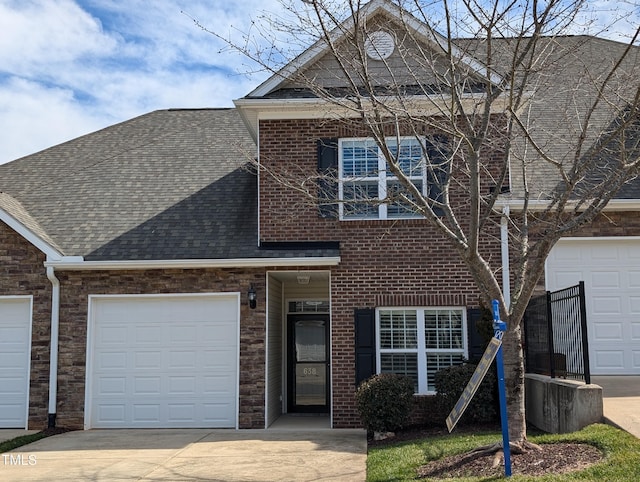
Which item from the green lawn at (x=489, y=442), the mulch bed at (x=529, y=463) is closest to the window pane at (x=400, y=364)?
the green lawn at (x=489, y=442)

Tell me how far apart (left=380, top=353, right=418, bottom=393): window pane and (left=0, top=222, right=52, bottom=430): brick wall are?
6.10 m

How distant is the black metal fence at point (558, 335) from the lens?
9359 mm

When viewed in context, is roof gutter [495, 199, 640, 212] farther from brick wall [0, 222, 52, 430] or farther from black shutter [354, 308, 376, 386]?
brick wall [0, 222, 52, 430]

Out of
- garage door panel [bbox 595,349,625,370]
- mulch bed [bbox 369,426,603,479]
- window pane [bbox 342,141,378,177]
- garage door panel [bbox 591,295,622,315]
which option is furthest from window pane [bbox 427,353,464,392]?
mulch bed [bbox 369,426,603,479]

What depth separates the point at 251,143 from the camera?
16438mm

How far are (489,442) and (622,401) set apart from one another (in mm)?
2094

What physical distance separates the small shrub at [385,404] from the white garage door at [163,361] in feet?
9.22

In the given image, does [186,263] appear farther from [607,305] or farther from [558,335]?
[607,305]

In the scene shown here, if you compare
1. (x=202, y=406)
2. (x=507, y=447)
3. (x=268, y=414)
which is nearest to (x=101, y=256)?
(x=202, y=406)

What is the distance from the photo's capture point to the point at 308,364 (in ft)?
50.8

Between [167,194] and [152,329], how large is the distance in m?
3.00

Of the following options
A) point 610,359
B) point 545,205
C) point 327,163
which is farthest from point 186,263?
point 610,359

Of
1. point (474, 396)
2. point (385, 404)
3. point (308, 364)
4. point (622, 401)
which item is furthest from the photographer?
point (308, 364)

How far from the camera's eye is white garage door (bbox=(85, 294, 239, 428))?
13.0m
